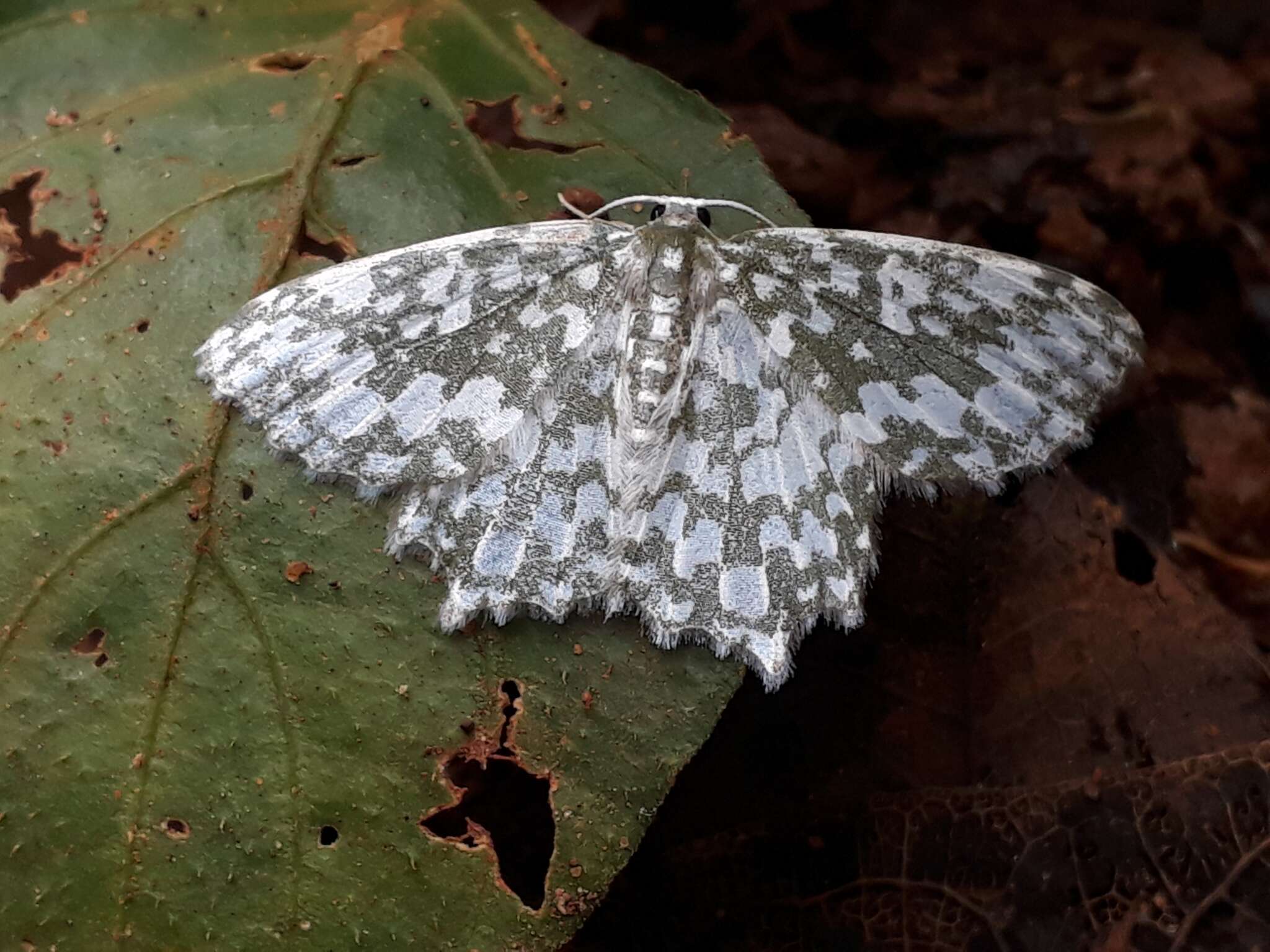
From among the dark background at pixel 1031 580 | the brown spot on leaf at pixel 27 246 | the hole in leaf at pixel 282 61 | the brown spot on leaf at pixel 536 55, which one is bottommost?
the dark background at pixel 1031 580

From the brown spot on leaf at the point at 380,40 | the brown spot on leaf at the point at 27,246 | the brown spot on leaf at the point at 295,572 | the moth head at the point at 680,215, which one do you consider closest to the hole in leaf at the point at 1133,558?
the moth head at the point at 680,215

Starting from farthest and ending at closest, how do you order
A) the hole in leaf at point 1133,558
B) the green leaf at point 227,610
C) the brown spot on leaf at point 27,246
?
the hole in leaf at point 1133,558
the brown spot on leaf at point 27,246
the green leaf at point 227,610

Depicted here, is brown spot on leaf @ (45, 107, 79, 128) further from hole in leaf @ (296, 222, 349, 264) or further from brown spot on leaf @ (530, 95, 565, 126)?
brown spot on leaf @ (530, 95, 565, 126)

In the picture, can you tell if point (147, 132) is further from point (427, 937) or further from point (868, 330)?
point (427, 937)

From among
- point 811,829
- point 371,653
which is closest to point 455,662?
point 371,653

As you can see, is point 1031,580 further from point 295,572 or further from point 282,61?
point 282,61

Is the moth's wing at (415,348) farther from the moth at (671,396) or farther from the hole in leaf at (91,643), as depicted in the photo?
the hole in leaf at (91,643)
